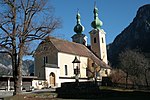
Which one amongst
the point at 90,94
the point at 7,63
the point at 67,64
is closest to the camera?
the point at 90,94

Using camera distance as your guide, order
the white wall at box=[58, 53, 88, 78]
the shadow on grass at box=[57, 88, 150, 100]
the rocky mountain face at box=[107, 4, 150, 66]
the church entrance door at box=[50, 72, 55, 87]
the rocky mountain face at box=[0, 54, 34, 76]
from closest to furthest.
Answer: the shadow on grass at box=[57, 88, 150, 100], the rocky mountain face at box=[0, 54, 34, 76], the church entrance door at box=[50, 72, 55, 87], the white wall at box=[58, 53, 88, 78], the rocky mountain face at box=[107, 4, 150, 66]

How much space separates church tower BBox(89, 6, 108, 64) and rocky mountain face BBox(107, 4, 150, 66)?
29477 millimetres

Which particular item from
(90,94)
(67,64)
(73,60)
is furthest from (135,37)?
(90,94)

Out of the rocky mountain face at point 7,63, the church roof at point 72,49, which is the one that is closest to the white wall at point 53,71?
the rocky mountain face at point 7,63

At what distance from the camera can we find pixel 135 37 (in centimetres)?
12875

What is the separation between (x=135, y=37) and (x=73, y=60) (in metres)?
79.5

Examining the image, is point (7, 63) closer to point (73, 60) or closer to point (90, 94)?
point (73, 60)

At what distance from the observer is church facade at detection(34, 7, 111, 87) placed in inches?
2254

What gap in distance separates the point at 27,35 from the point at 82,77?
42.4m

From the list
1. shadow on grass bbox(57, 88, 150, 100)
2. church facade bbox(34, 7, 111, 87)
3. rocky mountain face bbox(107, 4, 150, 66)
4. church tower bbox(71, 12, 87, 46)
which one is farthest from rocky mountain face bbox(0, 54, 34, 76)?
rocky mountain face bbox(107, 4, 150, 66)

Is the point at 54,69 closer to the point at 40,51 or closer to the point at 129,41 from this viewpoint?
the point at 40,51

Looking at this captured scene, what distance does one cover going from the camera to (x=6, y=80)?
47.8m

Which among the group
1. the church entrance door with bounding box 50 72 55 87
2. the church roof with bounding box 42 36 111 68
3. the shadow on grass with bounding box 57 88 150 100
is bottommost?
the shadow on grass with bounding box 57 88 150 100

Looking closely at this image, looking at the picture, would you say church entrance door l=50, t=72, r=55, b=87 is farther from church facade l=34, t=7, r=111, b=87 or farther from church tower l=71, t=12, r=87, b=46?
church tower l=71, t=12, r=87, b=46
